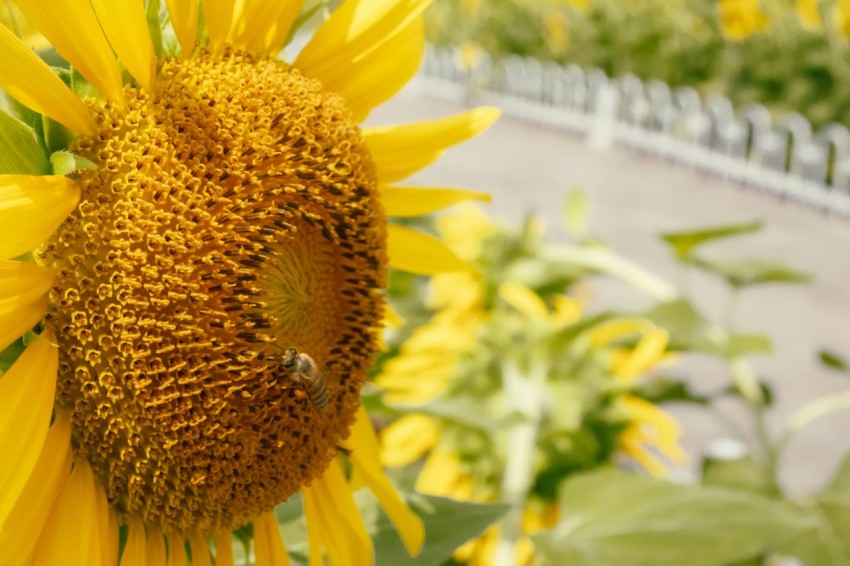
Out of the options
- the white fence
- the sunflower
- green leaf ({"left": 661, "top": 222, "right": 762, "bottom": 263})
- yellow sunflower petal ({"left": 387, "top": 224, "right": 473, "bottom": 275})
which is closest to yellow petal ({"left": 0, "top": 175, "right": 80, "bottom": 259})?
the sunflower

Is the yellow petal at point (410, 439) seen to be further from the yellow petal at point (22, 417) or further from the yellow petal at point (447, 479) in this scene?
the yellow petal at point (22, 417)

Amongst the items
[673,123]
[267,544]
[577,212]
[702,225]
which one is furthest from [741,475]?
[673,123]

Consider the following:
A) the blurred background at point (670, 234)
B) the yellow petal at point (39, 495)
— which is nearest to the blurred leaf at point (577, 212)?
the blurred background at point (670, 234)

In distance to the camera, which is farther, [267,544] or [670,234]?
[670,234]

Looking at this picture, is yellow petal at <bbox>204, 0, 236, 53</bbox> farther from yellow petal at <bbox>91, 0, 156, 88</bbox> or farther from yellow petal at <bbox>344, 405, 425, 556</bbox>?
yellow petal at <bbox>344, 405, 425, 556</bbox>

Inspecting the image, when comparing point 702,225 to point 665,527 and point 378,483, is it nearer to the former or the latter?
point 665,527

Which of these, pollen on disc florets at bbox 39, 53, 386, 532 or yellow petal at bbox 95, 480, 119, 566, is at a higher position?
pollen on disc florets at bbox 39, 53, 386, 532

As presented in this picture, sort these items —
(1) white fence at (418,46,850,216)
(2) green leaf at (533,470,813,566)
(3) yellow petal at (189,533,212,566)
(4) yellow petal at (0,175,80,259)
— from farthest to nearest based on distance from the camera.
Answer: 1. (1) white fence at (418,46,850,216)
2. (2) green leaf at (533,470,813,566)
3. (3) yellow petal at (189,533,212,566)
4. (4) yellow petal at (0,175,80,259)
